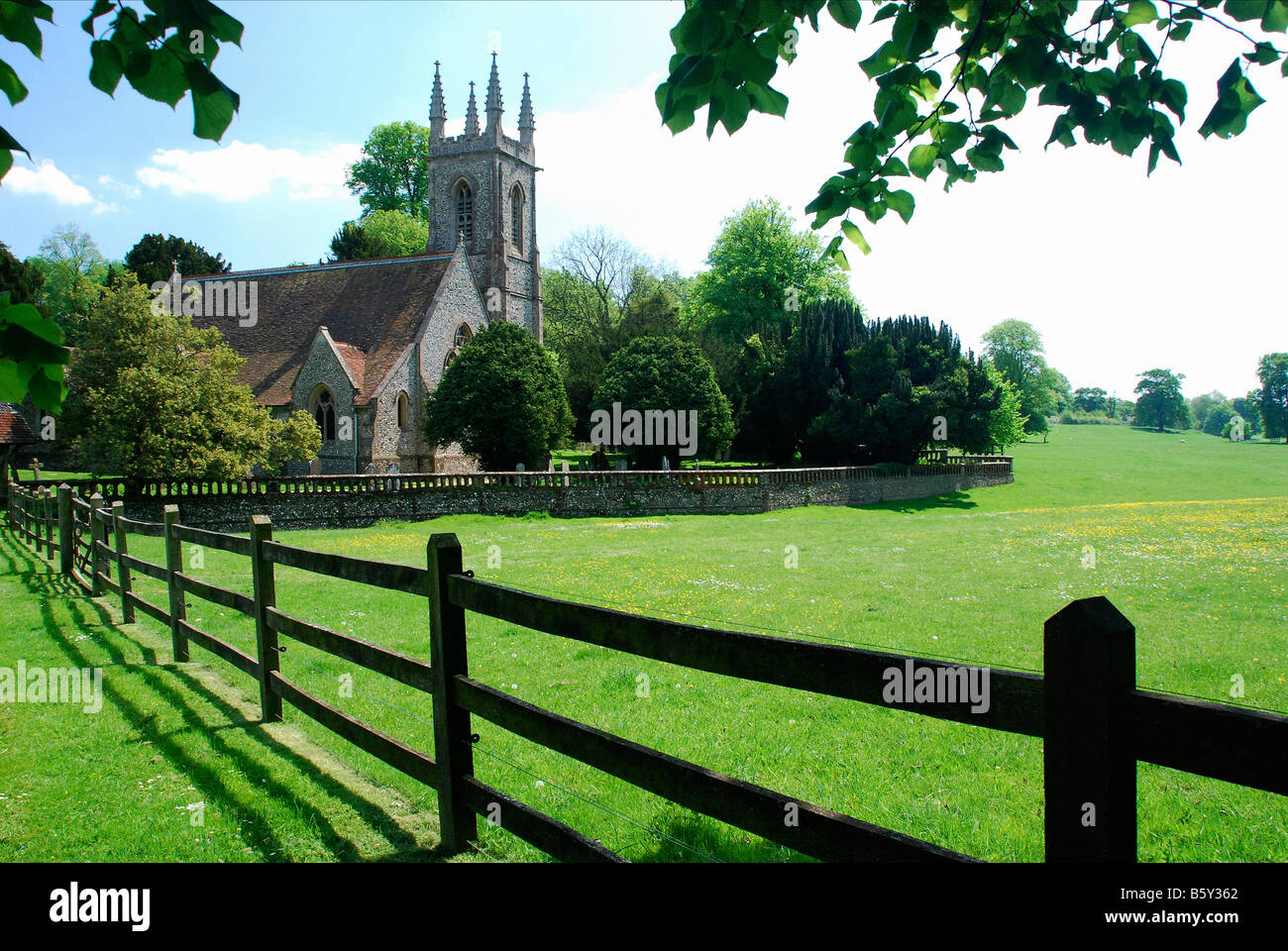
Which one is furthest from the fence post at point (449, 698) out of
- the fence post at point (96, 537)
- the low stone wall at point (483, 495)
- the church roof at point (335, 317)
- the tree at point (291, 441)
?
the church roof at point (335, 317)

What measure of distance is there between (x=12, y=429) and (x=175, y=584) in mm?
33718

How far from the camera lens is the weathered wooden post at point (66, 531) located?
1462 centimetres

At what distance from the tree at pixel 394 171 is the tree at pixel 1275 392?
86.5 metres

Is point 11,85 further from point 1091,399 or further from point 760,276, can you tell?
point 1091,399

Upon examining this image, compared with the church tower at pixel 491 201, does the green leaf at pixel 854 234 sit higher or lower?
lower

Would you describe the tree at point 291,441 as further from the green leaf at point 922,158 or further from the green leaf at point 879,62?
the green leaf at point 879,62

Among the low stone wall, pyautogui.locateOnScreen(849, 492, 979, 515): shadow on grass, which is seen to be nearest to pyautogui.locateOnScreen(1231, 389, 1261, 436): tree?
pyautogui.locateOnScreen(849, 492, 979, 515): shadow on grass

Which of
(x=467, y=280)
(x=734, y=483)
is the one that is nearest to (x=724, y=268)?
(x=467, y=280)

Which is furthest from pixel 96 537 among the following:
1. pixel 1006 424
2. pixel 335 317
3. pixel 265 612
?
pixel 1006 424

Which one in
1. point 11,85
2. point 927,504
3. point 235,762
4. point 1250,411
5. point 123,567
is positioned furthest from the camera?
point 1250,411

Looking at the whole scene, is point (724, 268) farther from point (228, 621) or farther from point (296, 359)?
point (228, 621)

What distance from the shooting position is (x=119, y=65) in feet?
10.7

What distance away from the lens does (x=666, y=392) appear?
137 ft
